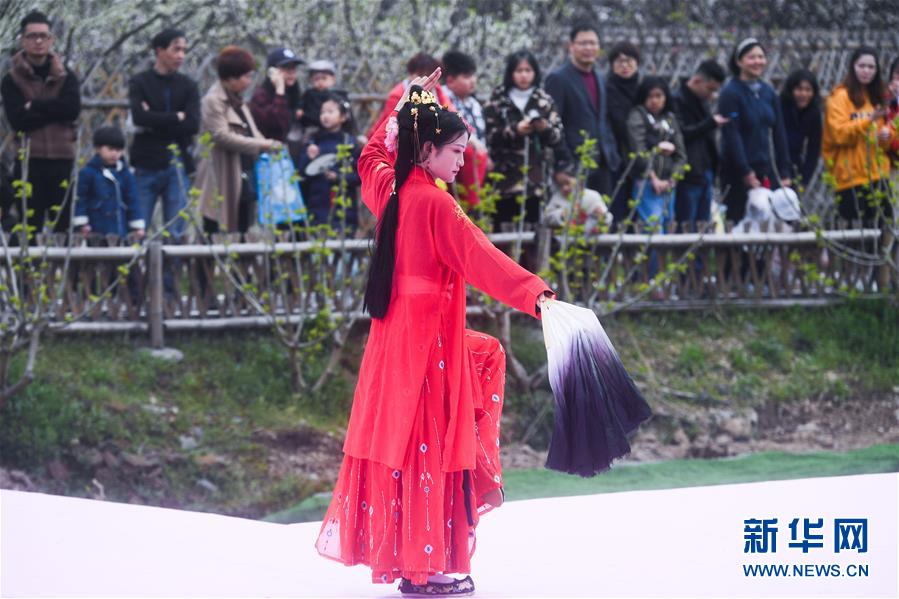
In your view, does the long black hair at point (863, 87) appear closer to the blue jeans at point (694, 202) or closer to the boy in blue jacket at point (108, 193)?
the blue jeans at point (694, 202)

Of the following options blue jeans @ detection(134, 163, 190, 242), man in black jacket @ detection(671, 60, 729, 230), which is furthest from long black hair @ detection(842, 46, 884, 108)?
blue jeans @ detection(134, 163, 190, 242)

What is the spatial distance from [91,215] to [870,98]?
16.3 ft

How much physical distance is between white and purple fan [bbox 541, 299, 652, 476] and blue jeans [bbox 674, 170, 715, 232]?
14.5ft

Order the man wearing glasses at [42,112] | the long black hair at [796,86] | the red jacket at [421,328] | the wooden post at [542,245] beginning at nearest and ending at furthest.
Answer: the red jacket at [421,328], the man wearing glasses at [42,112], the wooden post at [542,245], the long black hair at [796,86]

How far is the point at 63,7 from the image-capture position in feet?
27.9

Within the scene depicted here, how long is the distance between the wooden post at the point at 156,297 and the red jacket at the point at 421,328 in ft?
10.8

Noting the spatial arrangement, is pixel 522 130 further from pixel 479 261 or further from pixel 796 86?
pixel 479 261

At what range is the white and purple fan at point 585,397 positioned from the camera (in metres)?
3.95

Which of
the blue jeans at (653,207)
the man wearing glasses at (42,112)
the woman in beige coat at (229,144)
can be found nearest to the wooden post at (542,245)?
the blue jeans at (653,207)

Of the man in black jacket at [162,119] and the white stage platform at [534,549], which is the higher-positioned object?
the man in black jacket at [162,119]

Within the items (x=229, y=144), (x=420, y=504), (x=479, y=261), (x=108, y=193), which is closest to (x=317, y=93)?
(x=229, y=144)

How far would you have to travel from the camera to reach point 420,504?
13.5 feet

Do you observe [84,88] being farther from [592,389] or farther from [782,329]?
[592,389]

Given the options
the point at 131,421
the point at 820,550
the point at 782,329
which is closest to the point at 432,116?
the point at 820,550
